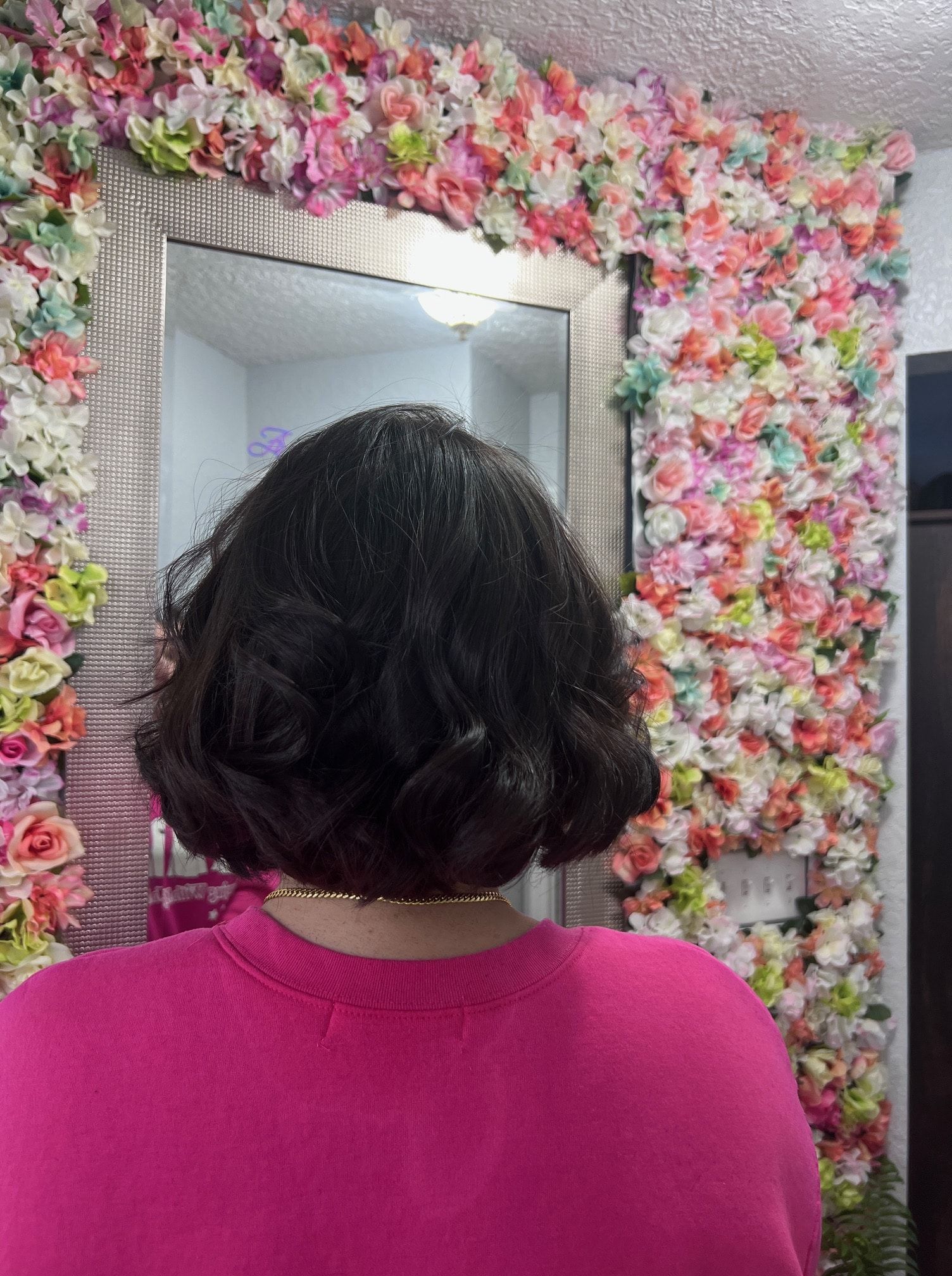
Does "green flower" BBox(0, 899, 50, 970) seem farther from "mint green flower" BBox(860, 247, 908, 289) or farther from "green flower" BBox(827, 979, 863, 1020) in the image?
"mint green flower" BBox(860, 247, 908, 289)

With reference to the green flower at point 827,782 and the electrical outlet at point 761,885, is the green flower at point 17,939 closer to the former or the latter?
the electrical outlet at point 761,885

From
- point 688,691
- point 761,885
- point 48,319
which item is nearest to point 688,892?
point 761,885

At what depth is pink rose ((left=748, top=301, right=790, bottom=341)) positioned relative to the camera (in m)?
1.88

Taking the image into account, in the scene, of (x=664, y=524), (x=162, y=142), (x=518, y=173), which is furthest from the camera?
(x=664, y=524)

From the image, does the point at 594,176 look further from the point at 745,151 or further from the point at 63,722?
the point at 63,722

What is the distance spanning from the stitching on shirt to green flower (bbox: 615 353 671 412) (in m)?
1.39

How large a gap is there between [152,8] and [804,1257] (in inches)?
64.7

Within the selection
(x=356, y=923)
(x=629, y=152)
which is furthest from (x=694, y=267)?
(x=356, y=923)

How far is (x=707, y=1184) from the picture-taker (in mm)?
535

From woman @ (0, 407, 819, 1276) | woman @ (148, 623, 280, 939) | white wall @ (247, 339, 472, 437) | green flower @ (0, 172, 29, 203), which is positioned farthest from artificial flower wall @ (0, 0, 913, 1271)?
woman @ (0, 407, 819, 1276)

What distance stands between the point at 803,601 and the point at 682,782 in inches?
17.5

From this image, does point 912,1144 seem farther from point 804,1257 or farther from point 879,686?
point 804,1257

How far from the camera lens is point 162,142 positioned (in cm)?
139

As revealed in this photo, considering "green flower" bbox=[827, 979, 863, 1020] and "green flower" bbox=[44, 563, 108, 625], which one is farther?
"green flower" bbox=[827, 979, 863, 1020]
